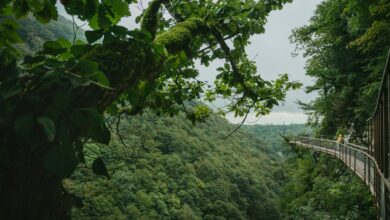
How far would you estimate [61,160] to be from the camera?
2.86 feet

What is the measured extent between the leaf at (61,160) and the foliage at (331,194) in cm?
1201

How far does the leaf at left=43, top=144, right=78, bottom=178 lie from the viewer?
86cm

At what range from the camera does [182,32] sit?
233 cm

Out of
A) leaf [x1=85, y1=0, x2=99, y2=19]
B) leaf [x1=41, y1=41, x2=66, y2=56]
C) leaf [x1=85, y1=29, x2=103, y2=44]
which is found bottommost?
leaf [x1=41, y1=41, x2=66, y2=56]

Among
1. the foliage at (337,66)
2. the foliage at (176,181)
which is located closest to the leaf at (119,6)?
the foliage at (337,66)

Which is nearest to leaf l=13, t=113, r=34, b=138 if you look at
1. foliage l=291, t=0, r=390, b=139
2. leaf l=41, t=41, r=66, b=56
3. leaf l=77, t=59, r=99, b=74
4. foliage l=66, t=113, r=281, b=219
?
leaf l=77, t=59, r=99, b=74

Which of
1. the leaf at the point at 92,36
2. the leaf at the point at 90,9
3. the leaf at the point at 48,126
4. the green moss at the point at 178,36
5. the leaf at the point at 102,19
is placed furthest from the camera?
the green moss at the point at 178,36

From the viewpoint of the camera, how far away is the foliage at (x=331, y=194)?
41.2 feet

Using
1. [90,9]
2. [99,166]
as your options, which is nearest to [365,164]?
[90,9]

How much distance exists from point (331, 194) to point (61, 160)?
48.1ft

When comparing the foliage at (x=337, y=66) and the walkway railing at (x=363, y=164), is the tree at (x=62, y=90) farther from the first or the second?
the foliage at (x=337, y=66)

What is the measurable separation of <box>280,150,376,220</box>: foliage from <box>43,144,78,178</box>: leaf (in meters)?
12.0

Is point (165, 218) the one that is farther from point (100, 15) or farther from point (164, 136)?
point (100, 15)

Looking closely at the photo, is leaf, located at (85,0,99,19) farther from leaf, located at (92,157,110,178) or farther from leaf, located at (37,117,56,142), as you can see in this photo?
leaf, located at (37,117,56,142)
